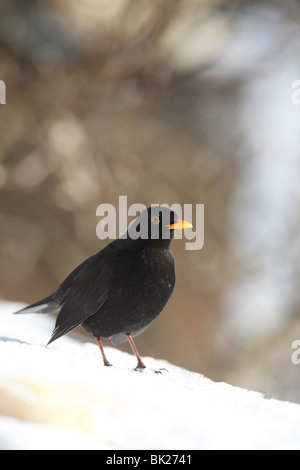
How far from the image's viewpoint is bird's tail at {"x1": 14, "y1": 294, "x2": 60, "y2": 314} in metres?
3.64

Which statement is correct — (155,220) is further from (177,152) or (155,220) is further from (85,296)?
(177,152)

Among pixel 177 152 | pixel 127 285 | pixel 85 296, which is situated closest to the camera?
pixel 127 285

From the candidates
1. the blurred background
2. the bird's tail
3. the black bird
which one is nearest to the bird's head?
the black bird

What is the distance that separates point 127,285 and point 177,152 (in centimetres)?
470

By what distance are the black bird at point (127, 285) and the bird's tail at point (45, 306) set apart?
249 millimetres

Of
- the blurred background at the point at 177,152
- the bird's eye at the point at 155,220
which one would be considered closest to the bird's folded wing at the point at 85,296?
the bird's eye at the point at 155,220

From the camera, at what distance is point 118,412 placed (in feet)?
7.04

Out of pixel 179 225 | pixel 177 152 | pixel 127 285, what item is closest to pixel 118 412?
pixel 127 285

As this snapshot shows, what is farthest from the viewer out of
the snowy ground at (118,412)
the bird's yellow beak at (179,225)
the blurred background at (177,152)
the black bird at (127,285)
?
the blurred background at (177,152)

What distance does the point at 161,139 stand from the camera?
24.9 feet

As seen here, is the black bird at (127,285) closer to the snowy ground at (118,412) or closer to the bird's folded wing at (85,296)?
the bird's folded wing at (85,296)

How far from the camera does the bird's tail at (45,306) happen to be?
364cm

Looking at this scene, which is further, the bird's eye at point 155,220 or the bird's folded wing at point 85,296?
the bird's eye at point 155,220
